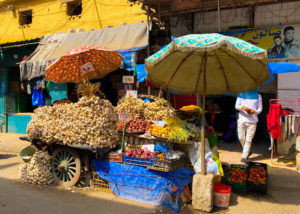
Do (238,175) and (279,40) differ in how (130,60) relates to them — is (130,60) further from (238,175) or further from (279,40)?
(238,175)

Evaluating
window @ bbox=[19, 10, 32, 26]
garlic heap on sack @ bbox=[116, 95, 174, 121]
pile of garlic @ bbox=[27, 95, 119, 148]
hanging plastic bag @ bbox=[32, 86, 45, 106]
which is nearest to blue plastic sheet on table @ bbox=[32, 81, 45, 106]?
hanging plastic bag @ bbox=[32, 86, 45, 106]

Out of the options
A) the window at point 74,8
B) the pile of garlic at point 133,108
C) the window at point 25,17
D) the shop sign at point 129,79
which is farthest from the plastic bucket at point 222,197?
the window at point 25,17

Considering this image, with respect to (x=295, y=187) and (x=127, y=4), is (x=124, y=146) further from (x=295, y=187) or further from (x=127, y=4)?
(x=127, y=4)

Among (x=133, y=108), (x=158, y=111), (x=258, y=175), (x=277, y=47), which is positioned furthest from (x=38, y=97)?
(x=277, y=47)

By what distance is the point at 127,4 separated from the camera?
37.3 ft

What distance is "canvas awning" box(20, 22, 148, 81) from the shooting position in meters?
8.84

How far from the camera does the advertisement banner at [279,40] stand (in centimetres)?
786

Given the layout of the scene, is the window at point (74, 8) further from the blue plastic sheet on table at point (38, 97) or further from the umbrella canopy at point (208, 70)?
the umbrella canopy at point (208, 70)

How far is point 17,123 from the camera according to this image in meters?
12.8

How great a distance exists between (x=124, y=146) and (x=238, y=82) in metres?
2.62

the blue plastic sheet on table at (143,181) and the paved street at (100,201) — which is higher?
the blue plastic sheet on table at (143,181)

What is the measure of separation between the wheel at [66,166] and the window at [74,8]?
9.28 m

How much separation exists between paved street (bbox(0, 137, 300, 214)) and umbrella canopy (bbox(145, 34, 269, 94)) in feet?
7.08

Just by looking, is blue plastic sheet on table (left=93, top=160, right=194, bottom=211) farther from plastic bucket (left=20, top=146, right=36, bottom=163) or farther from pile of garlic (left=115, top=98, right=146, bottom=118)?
plastic bucket (left=20, top=146, right=36, bottom=163)
